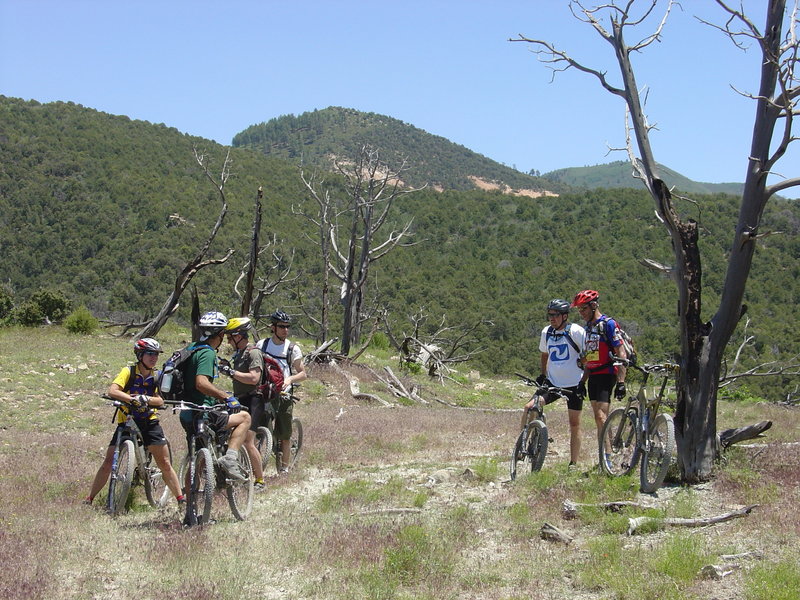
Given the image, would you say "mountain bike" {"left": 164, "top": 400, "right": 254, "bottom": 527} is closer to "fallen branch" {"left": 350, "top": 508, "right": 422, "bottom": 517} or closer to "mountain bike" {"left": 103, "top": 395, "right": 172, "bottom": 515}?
"mountain bike" {"left": 103, "top": 395, "right": 172, "bottom": 515}

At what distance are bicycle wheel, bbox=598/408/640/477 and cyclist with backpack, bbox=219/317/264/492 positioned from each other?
12.3 feet

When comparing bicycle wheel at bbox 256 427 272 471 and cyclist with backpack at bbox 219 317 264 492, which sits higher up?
cyclist with backpack at bbox 219 317 264 492

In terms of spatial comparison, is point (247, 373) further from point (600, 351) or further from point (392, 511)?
point (600, 351)

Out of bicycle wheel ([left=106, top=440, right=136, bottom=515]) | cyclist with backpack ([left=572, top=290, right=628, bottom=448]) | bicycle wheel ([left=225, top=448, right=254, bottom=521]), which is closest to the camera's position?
bicycle wheel ([left=225, top=448, right=254, bottom=521])

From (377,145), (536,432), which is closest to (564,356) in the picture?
(536,432)

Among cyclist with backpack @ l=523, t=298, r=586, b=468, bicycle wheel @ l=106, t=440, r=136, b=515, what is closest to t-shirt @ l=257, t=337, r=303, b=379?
bicycle wheel @ l=106, t=440, r=136, b=515

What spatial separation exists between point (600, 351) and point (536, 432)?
1.16 meters

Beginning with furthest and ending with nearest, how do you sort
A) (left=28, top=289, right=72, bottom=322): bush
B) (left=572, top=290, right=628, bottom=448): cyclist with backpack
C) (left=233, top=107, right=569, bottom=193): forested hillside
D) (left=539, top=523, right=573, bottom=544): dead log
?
(left=233, top=107, right=569, bottom=193): forested hillside
(left=28, top=289, right=72, bottom=322): bush
(left=572, top=290, right=628, bottom=448): cyclist with backpack
(left=539, top=523, right=573, bottom=544): dead log

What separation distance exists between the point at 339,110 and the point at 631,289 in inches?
4341

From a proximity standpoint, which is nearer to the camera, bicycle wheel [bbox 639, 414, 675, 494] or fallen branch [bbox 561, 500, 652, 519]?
fallen branch [bbox 561, 500, 652, 519]

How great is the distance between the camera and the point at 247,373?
831cm

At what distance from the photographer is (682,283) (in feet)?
27.3

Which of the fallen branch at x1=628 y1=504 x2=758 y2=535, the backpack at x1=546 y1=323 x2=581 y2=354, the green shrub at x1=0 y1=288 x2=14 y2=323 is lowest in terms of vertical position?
the green shrub at x1=0 y1=288 x2=14 y2=323

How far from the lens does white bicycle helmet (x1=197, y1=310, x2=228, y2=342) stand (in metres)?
7.33
